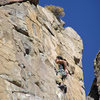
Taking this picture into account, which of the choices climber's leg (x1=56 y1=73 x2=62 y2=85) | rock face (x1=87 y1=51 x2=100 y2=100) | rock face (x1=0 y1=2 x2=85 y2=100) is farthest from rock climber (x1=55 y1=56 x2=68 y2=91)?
rock face (x1=87 y1=51 x2=100 y2=100)

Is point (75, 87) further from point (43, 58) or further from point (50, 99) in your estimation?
point (50, 99)

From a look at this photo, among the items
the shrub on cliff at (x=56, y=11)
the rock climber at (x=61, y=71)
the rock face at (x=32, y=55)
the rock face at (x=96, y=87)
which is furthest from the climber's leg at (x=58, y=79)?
the shrub on cliff at (x=56, y=11)

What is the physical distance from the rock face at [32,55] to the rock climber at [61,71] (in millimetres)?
353

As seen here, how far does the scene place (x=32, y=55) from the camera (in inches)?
587

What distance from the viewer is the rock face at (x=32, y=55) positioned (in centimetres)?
1180

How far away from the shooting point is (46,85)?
1429 centimetres

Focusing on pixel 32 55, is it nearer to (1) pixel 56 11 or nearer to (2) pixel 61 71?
(2) pixel 61 71

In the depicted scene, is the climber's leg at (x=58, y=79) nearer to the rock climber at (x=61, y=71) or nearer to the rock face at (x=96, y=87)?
the rock climber at (x=61, y=71)

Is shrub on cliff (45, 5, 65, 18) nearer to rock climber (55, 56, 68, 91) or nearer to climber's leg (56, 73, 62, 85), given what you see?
rock climber (55, 56, 68, 91)

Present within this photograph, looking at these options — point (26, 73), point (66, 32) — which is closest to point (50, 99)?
point (26, 73)

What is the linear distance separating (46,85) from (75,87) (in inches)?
194

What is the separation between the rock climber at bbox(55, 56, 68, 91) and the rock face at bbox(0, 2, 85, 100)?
0.35 metres

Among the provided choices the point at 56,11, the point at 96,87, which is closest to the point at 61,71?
the point at 96,87

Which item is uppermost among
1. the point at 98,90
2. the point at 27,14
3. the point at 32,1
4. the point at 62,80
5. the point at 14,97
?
the point at 32,1
